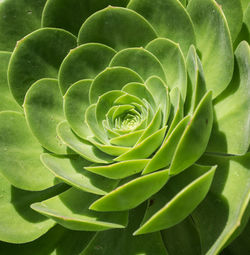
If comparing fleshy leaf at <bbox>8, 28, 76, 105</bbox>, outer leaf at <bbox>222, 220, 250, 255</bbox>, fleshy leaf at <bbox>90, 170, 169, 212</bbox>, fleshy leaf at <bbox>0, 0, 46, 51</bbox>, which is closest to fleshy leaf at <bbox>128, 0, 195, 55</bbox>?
fleshy leaf at <bbox>8, 28, 76, 105</bbox>

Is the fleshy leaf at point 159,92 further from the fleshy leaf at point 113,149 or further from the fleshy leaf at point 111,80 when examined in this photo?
the fleshy leaf at point 113,149

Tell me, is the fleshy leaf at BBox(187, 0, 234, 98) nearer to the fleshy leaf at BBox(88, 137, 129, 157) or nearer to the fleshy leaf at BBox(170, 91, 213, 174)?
the fleshy leaf at BBox(170, 91, 213, 174)

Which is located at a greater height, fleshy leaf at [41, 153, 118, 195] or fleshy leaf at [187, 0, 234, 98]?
fleshy leaf at [187, 0, 234, 98]

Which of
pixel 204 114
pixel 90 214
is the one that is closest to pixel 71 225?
pixel 90 214

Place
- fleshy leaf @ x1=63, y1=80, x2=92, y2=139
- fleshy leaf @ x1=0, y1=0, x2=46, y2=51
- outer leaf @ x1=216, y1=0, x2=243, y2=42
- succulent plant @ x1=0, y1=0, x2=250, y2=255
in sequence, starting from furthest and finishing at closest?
fleshy leaf @ x1=0, y1=0, x2=46, y2=51, fleshy leaf @ x1=63, y1=80, x2=92, y2=139, outer leaf @ x1=216, y1=0, x2=243, y2=42, succulent plant @ x1=0, y1=0, x2=250, y2=255

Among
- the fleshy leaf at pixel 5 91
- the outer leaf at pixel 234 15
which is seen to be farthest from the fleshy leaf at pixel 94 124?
the outer leaf at pixel 234 15
